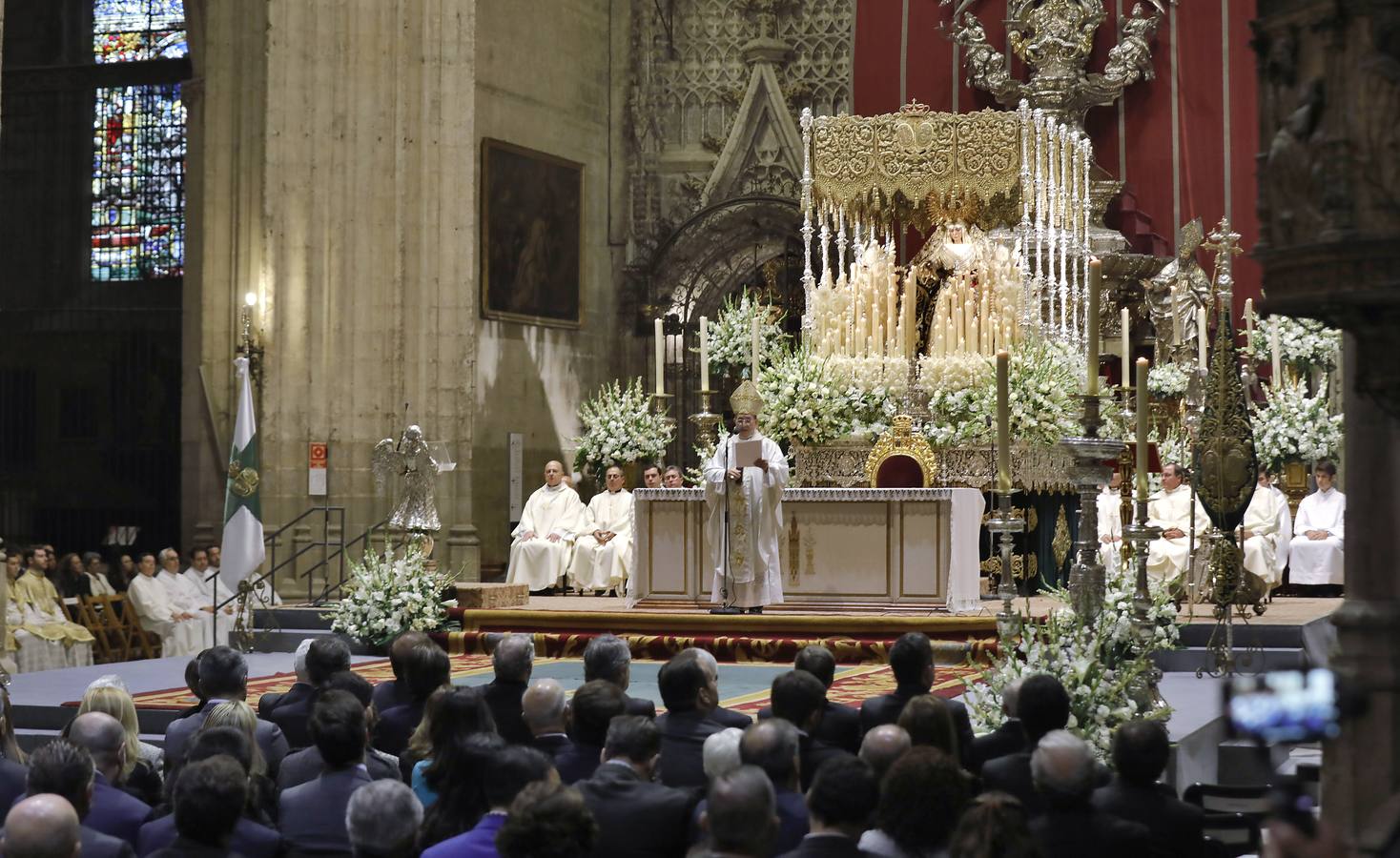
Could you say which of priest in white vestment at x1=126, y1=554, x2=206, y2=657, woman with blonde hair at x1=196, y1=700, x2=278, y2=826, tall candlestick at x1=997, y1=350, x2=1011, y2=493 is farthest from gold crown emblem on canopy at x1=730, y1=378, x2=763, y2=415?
woman with blonde hair at x1=196, y1=700, x2=278, y2=826

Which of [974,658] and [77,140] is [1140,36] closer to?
[974,658]

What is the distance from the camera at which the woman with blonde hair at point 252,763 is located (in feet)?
18.0

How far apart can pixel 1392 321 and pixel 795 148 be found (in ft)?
54.7

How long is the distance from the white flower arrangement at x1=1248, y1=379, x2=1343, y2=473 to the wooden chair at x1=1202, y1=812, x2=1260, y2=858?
10.5 meters

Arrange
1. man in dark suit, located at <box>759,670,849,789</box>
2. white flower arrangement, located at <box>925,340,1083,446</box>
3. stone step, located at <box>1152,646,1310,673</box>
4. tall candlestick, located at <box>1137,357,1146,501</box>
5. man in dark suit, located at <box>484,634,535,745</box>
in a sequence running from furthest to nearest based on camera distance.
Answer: white flower arrangement, located at <box>925,340,1083,446</box>
stone step, located at <box>1152,646,1310,673</box>
tall candlestick, located at <box>1137,357,1146,501</box>
man in dark suit, located at <box>484,634,535,745</box>
man in dark suit, located at <box>759,670,849,789</box>

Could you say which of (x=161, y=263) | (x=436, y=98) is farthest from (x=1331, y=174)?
(x=161, y=263)

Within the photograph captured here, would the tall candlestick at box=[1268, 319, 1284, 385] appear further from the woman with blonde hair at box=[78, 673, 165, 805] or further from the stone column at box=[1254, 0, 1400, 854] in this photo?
the stone column at box=[1254, 0, 1400, 854]

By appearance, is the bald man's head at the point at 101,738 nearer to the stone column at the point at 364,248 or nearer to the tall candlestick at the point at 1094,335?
the tall candlestick at the point at 1094,335

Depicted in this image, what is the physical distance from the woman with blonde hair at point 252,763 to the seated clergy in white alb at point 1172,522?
9759 millimetres

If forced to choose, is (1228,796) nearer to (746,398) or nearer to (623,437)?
(746,398)

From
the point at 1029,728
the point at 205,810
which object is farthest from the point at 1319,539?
the point at 205,810

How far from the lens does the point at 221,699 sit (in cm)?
692

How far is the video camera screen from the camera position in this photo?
11.4ft

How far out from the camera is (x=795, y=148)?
20.6 meters
